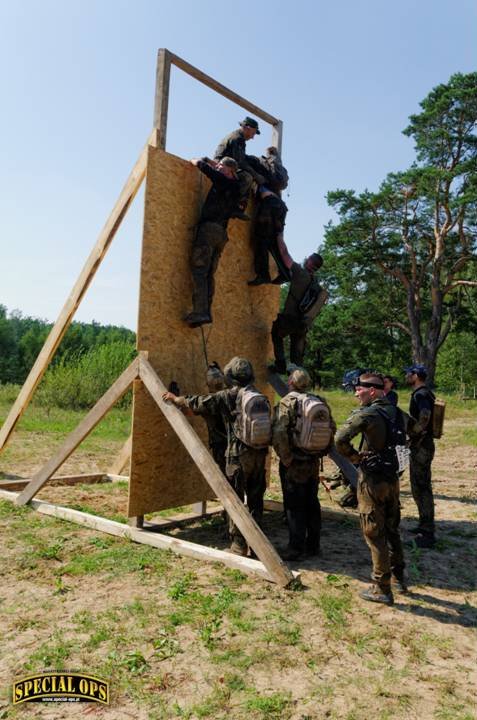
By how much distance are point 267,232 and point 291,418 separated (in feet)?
10.2

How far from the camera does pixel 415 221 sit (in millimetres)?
30469

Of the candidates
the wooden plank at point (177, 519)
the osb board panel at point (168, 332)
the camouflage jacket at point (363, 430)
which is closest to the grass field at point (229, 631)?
the wooden plank at point (177, 519)

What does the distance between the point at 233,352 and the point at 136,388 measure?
1.77m

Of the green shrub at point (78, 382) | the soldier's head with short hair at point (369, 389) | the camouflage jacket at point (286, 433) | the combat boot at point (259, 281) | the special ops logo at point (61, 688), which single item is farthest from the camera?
the green shrub at point (78, 382)

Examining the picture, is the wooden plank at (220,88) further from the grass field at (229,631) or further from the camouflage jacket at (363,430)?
the grass field at (229,631)

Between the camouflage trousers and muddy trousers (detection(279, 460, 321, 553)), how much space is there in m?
1.50

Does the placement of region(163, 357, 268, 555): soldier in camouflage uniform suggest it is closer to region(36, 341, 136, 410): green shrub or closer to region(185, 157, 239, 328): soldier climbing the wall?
region(185, 157, 239, 328): soldier climbing the wall

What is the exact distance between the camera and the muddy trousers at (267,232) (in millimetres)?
7562

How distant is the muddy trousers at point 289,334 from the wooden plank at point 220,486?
243 centimetres

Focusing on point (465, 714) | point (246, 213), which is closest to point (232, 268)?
point (246, 213)

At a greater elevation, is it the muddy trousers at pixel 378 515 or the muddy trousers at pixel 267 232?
the muddy trousers at pixel 267 232

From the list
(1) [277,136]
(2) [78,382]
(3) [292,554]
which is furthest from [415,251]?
(3) [292,554]

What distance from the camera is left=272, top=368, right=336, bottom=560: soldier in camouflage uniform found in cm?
559

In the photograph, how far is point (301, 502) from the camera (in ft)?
18.9
